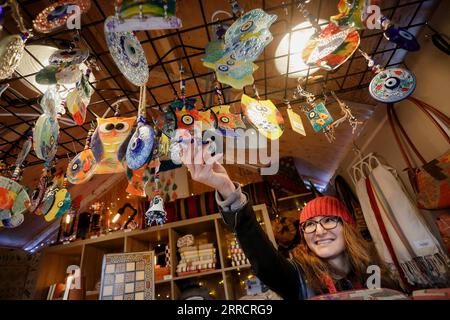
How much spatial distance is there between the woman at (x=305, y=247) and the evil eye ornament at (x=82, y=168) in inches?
24.0

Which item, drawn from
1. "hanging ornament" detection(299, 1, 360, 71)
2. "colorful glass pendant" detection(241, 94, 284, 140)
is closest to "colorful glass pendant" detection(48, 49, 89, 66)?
"colorful glass pendant" detection(241, 94, 284, 140)

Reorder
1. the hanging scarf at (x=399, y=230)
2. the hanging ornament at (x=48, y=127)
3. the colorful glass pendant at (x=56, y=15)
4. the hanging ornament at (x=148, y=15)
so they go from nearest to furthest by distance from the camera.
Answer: the hanging ornament at (x=148, y=15)
the colorful glass pendant at (x=56, y=15)
the hanging ornament at (x=48, y=127)
the hanging scarf at (x=399, y=230)

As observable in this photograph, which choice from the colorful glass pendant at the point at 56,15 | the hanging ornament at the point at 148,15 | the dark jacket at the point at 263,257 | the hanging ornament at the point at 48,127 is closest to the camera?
the hanging ornament at the point at 148,15

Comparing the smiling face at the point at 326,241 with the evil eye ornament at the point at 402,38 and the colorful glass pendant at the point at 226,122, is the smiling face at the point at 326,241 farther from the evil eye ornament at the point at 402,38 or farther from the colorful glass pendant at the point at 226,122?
the evil eye ornament at the point at 402,38

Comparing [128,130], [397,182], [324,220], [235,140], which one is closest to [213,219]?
[235,140]

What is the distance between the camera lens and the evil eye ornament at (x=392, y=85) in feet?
2.79

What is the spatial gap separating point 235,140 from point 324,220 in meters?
0.60

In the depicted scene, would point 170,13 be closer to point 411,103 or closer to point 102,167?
point 102,167

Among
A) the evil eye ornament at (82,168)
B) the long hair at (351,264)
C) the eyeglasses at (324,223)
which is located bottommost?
the long hair at (351,264)

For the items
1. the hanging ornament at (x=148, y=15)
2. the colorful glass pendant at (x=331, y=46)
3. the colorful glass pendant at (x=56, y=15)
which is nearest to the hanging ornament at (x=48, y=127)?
the colorful glass pendant at (x=56, y=15)

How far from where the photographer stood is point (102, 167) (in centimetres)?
100

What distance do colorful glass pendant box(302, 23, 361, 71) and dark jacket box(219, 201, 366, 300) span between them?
22.1 inches

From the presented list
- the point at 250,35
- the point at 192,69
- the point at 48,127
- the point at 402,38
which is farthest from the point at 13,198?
the point at 402,38
